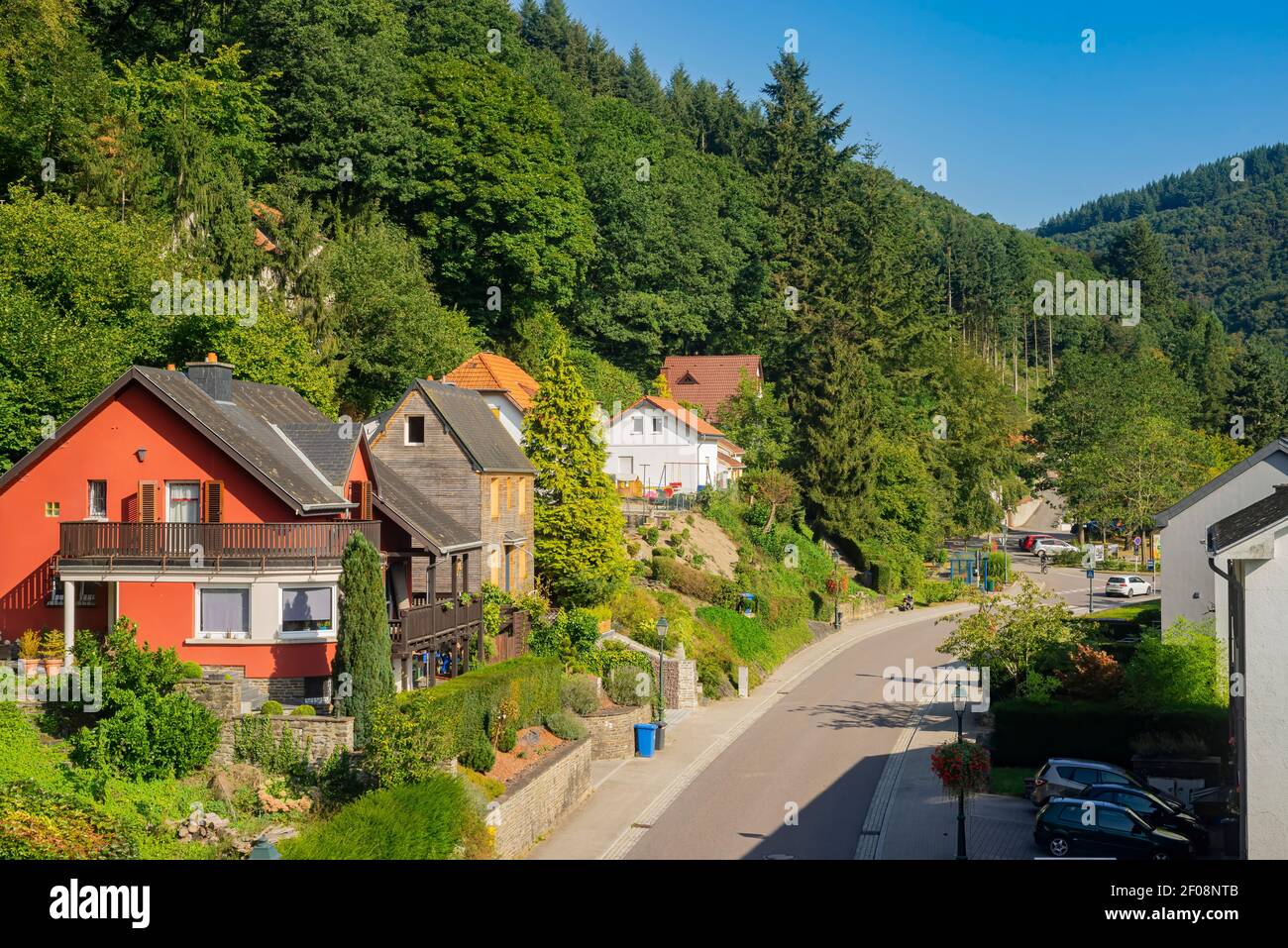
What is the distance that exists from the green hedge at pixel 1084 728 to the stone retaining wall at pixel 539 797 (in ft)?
37.3

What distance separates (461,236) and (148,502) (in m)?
38.4

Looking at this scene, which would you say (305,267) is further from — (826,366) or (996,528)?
(996,528)

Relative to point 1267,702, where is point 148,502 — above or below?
above

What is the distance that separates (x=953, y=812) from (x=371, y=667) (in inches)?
546

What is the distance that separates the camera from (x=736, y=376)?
82250 millimetres

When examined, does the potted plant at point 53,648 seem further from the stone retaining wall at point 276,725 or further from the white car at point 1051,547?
the white car at point 1051,547

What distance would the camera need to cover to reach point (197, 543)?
2819 cm

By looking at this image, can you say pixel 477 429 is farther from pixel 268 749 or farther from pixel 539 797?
pixel 268 749

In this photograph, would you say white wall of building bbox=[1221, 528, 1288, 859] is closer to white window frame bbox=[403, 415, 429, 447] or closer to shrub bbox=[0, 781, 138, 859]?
shrub bbox=[0, 781, 138, 859]

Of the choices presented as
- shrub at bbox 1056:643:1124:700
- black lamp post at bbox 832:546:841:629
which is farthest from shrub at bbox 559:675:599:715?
black lamp post at bbox 832:546:841:629

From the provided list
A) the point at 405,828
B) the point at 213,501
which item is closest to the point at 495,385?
the point at 213,501

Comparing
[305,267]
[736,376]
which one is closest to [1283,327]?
[736,376]

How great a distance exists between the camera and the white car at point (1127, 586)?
6856cm
